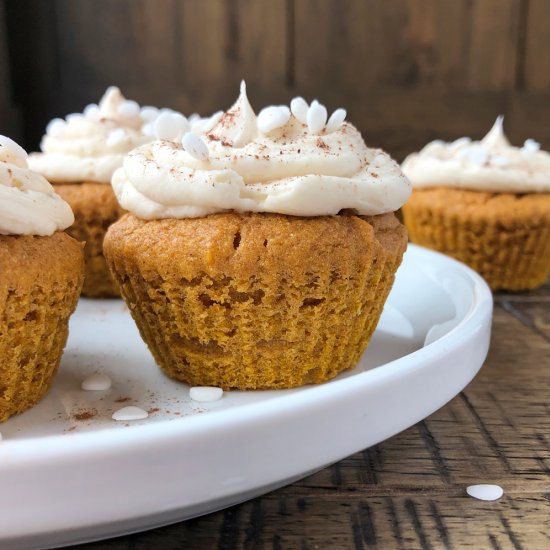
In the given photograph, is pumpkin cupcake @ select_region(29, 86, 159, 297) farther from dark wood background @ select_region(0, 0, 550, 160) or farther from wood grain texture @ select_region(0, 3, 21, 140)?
dark wood background @ select_region(0, 0, 550, 160)

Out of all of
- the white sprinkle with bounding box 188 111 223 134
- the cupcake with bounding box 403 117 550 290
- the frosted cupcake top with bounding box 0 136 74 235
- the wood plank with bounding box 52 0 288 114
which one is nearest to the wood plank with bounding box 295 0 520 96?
the wood plank with bounding box 52 0 288 114

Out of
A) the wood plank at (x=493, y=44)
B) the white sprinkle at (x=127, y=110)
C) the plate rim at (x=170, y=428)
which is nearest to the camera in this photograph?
the plate rim at (x=170, y=428)

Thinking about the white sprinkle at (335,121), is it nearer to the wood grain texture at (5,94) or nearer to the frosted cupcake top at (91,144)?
the frosted cupcake top at (91,144)

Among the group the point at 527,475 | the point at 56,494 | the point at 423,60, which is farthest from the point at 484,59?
the point at 56,494

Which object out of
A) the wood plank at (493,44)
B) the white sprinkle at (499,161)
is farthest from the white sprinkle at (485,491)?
the wood plank at (493,44)

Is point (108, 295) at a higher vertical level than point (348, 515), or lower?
lower

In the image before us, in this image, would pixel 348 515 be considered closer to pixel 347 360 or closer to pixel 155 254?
pixel 347 360
